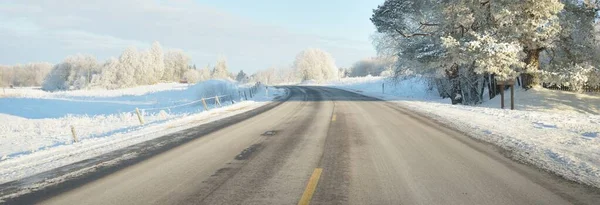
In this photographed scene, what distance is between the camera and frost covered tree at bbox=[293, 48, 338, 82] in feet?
390

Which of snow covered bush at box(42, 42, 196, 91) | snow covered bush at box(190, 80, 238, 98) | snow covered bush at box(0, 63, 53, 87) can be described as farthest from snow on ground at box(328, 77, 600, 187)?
snow covered bush at box(0, 63, 53, 87)

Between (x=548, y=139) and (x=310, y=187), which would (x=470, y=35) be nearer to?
(x=548, y=139)

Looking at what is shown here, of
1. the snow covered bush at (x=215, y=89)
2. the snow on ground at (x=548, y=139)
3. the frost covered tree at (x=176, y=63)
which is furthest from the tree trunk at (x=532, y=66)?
the frost covered tree at (x=176, y=63)

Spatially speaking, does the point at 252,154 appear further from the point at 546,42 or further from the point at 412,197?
the point at 546,42

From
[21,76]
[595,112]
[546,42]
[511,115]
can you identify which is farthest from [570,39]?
[21,76]

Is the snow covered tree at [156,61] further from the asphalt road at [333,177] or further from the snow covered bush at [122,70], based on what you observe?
the asphalt road at [333,177]

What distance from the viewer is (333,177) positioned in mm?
5969

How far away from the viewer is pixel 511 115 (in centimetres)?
1483

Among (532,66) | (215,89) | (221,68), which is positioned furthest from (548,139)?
(221,68)

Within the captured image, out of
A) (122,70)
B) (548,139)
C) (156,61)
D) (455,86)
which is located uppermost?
(156,61)

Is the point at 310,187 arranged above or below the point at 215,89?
below

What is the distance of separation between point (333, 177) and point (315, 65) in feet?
372

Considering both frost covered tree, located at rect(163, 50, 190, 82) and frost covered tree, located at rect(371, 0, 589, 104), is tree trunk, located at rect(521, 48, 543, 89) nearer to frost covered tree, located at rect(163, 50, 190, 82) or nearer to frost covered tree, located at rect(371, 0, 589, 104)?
frost covered tree, located at rect(371, 0, 589, 104)

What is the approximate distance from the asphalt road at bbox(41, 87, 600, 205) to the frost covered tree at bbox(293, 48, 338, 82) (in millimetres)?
108490
